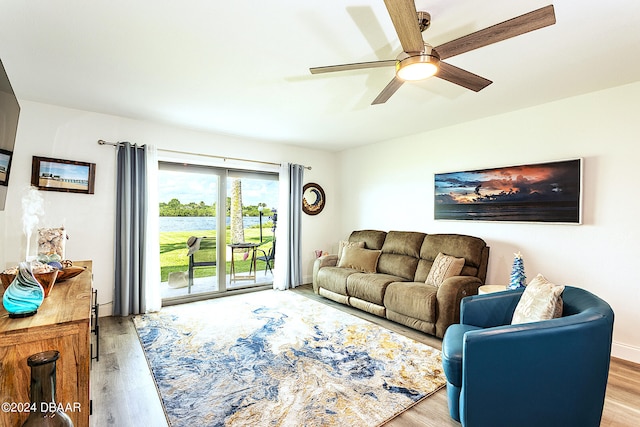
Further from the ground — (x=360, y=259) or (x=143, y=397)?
(x=360, y=259)

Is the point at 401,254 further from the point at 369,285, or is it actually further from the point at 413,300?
the point at 413,300

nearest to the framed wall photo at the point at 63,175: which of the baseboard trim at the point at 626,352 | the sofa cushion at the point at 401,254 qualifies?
the sofa cushion at the point at 401,254

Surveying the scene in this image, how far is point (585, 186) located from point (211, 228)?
4644 mm

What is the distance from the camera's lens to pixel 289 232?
5.37 meters

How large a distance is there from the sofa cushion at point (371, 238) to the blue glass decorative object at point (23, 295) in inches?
164

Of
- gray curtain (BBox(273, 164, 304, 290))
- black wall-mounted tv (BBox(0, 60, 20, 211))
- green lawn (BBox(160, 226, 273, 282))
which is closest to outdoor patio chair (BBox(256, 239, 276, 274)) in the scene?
gray curtain (BBox(273, 164, 304, 290))

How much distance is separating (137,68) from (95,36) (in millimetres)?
479

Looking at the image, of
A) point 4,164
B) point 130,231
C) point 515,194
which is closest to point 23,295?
point 4,164

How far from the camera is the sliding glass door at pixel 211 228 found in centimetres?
461

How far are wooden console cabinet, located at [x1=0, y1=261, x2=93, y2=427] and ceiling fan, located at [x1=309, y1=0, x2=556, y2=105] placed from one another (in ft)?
5.97

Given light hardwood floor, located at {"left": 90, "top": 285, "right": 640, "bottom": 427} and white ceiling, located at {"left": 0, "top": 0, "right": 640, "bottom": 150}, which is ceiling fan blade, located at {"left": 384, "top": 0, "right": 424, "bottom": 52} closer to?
white ceiling, located at {"left": 0, "top": 0, "right": 640, "bottom": 150}

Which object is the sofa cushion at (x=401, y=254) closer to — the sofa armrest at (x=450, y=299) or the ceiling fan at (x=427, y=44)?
the sofa armrest at (x=450, y=299)

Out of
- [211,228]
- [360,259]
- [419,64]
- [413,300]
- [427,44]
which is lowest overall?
[413,300]

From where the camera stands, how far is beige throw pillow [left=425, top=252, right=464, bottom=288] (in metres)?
3.69
